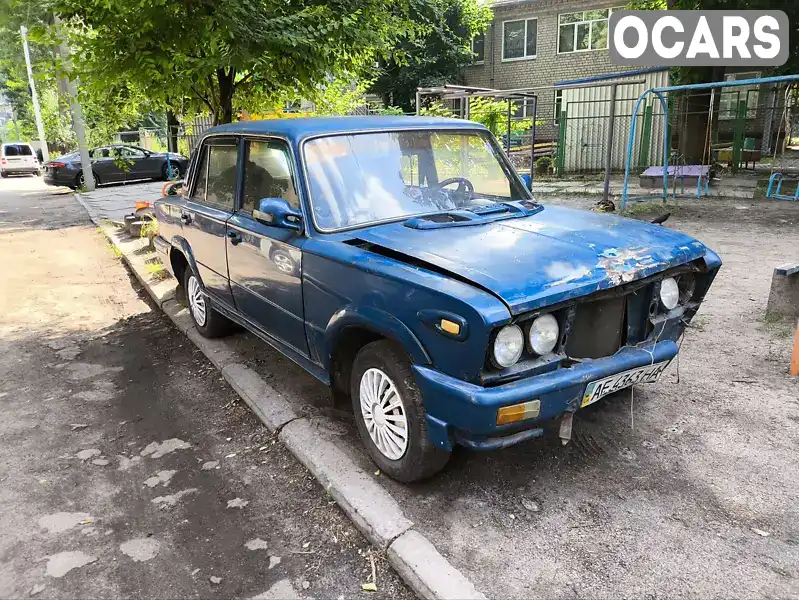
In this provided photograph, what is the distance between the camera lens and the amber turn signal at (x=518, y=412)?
265 cm

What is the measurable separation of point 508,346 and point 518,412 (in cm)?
29

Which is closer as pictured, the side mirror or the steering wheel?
the side mirror

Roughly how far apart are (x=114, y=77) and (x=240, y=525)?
5.44 metres

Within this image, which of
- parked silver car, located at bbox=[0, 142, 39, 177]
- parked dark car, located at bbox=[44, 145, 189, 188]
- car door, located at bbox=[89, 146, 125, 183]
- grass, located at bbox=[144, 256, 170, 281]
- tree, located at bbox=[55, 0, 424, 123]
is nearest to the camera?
tree, located at bbox=[55, 0, 424, 123]

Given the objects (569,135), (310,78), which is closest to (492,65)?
(569,135)

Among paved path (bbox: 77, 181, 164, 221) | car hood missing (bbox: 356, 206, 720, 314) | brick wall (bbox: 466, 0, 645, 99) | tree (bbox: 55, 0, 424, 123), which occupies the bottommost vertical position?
paved path (bbox: 77, 181, 164, 221)

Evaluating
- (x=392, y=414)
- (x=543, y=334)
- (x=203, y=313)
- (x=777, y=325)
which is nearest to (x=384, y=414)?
(x=392, y=414)

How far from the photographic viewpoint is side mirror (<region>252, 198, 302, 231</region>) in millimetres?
3572

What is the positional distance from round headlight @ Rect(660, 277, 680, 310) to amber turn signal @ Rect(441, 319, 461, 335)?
53.2 inches

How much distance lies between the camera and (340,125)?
4.00 metres

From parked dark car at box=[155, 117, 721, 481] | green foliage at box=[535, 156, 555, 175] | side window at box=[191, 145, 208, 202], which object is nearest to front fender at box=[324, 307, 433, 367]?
parked dark car at box=[155, 117, 721, 481]

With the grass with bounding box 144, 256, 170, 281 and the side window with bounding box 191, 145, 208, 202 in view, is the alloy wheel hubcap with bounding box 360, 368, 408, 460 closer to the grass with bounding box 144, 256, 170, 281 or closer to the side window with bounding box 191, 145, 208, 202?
the side window with bounding box 191, 145, 208, 202

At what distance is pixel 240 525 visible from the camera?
3.08m

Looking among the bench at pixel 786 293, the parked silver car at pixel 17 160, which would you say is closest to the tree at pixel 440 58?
the parked silver car at pixel 17 160
